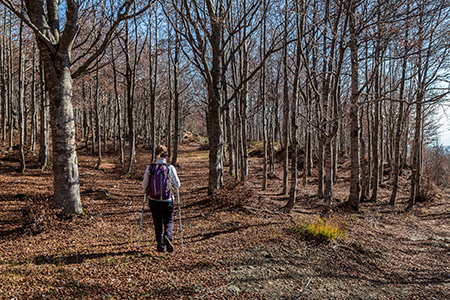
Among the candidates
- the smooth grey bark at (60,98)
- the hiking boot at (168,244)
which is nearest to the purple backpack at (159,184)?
the hiking boot at (168,244)

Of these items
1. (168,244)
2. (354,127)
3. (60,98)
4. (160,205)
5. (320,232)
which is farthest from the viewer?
(354,127)

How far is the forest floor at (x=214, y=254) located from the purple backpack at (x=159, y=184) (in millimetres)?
1102

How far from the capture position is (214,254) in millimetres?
4820

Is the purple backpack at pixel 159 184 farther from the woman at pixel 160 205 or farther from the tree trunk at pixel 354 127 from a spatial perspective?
the tree trunk at pixel 354 127

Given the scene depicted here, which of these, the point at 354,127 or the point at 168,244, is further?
the point at 354,127

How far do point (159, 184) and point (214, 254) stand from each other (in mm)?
1726

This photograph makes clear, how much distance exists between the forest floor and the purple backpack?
1.10 metres

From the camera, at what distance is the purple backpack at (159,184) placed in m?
4.63

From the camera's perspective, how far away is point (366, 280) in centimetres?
475

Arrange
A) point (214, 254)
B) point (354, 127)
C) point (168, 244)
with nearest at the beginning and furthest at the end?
point (168, 244)
point (214, 254)
point (354, 127)

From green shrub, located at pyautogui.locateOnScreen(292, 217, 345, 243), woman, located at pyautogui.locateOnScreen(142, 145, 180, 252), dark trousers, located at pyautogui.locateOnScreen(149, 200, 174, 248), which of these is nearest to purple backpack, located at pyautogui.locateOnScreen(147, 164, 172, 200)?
woman, located at pyautogui.locateOnScreen(142, 145, 180, 252)

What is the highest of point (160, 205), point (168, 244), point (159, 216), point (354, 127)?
point (354, 127)

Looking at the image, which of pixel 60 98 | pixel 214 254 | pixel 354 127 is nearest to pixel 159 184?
pixel 214 254

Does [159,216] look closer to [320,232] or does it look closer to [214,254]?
[214,254]
